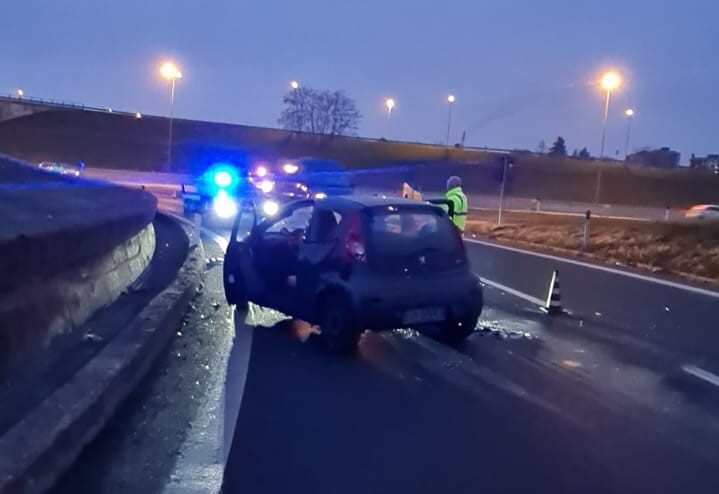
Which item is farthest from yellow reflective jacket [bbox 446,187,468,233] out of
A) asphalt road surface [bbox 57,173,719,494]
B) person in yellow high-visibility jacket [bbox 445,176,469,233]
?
asphalt road surface [bbox 57,173,719,494]

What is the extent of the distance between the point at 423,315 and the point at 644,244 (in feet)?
41.8

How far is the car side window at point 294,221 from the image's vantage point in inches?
428

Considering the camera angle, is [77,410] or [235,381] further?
[235,381]

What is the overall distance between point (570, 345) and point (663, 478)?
4467 mm

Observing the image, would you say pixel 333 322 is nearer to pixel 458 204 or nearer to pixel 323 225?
pixel 323 225

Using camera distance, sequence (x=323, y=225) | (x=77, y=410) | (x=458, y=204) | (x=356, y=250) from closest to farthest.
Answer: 1. (x=77, y=410)
2. (x=356, y=250)
3. (x=323, y=225)
4. (x=458, y=204)

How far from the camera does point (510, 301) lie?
43.4 ft

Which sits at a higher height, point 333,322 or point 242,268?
point 242,268

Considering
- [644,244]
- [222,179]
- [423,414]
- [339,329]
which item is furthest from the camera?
[222,179]

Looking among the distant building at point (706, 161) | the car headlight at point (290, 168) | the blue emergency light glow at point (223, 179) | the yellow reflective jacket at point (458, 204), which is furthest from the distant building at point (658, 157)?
the yellow reflective jacket at point (458, 204)

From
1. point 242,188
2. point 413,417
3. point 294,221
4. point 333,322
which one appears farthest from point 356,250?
point 242,188

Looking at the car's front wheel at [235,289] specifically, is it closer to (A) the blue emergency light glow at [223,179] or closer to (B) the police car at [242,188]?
→ (B) the police car at [242,188]

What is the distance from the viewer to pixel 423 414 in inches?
262

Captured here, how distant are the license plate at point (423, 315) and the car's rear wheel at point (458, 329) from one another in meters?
0.29
